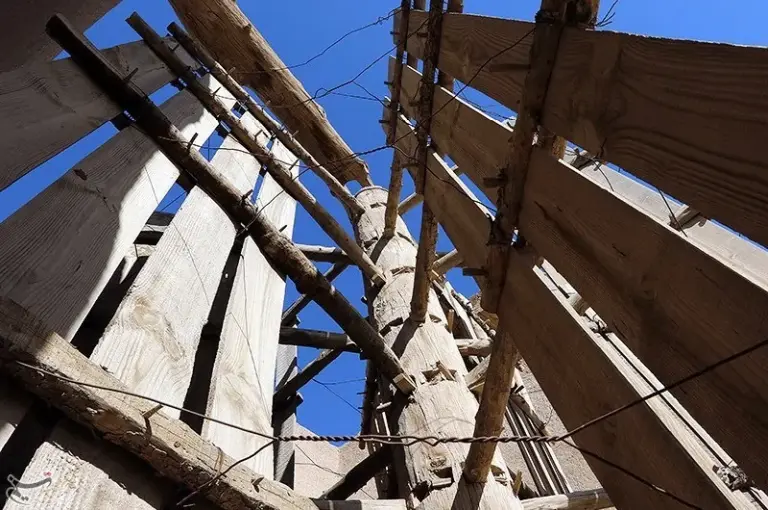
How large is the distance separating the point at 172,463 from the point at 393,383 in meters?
1.73

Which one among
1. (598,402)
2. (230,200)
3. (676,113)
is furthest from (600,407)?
(230,200)

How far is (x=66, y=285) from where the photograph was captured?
155cm

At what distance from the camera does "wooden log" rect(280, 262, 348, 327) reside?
17.5 feet

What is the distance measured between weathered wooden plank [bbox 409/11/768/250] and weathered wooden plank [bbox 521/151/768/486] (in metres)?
0.10

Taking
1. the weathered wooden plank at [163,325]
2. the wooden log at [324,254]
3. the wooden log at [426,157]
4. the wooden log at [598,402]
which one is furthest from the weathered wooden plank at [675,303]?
the wooden log at [324,254]

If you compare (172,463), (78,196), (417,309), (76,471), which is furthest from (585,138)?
(417,309)

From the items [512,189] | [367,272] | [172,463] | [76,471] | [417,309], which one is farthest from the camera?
[367,272]

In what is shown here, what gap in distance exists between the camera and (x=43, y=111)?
214 cm

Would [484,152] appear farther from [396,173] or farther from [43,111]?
[396,173]

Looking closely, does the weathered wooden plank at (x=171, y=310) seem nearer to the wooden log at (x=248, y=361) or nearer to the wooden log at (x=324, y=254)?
the wooden log at (x=248, y=361)

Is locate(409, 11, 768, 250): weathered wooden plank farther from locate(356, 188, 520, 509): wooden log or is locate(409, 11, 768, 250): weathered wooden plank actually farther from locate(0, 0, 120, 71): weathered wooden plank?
locate(0, 0, 120, 71): weathered wooden plank

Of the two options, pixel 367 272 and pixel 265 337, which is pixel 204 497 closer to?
pixel 265 337

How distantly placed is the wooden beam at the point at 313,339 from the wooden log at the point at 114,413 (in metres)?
2.48

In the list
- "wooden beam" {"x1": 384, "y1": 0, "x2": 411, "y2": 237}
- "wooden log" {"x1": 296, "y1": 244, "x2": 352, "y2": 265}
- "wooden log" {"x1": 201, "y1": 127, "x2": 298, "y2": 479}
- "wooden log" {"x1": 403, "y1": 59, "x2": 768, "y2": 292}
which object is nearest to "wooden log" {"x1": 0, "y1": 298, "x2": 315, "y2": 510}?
"wooden log" {"x1": 201, "y1": 127, "x2": 298, "y2": 479}
